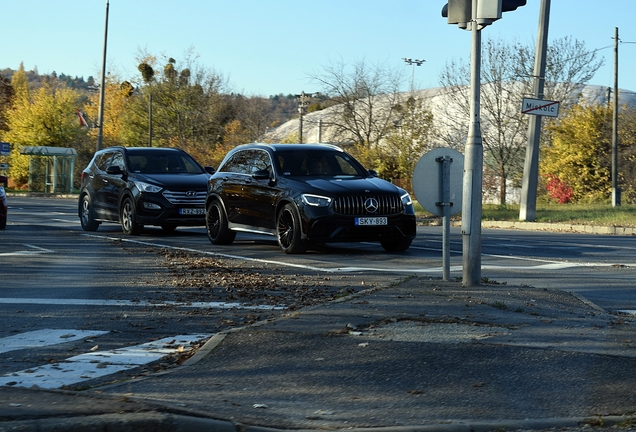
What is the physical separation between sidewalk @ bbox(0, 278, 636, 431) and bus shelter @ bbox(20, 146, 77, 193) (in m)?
51.5

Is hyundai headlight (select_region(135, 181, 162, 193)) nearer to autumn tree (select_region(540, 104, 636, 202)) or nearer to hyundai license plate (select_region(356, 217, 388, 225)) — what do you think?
hyundai license plate (select_region(356, 217, 388, 225))

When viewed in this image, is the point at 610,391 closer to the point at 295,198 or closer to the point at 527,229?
the point at 295,198

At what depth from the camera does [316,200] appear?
14250mm

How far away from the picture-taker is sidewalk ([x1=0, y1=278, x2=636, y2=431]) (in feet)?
15.0

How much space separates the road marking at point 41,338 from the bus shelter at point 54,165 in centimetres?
5060

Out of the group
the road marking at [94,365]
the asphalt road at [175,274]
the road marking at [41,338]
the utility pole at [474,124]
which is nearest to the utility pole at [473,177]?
the utility pole at [474,124]

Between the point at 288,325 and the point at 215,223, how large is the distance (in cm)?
973

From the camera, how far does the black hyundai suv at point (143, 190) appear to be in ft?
60.1

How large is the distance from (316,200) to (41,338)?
739 centimetres

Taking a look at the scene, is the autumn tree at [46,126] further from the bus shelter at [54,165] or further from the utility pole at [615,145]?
the utility pole at [615,145]

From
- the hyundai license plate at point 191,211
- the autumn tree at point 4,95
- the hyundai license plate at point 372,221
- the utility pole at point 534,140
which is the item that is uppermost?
the autumn tree at point 4,95

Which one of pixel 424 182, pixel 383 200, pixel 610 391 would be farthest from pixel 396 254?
pixel 610 391

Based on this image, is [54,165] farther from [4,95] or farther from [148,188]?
[4,95]

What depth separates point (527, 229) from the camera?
23734mm
